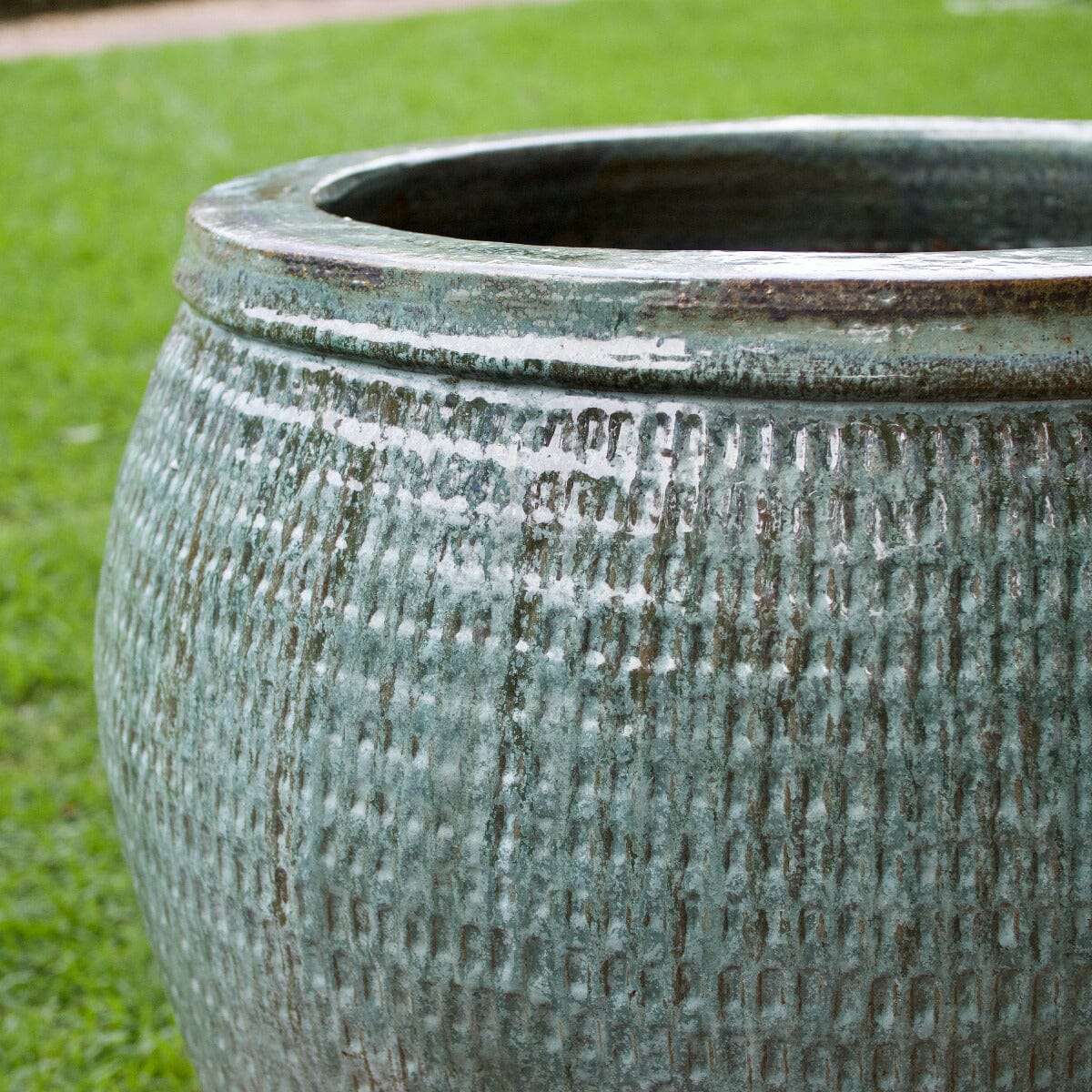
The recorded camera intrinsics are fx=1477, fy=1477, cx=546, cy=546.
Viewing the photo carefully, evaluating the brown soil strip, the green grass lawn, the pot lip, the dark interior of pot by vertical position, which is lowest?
the green grass lawn

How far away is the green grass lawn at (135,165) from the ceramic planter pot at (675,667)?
102cm

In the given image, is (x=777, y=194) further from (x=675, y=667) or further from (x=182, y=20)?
(x=182, y=20)

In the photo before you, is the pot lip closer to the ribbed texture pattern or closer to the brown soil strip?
the ribbed texture pattern

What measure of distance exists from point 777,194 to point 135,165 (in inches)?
206

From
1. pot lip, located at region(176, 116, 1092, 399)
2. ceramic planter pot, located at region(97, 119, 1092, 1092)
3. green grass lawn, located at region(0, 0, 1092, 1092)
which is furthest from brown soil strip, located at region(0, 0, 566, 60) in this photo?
ceramic planter pot, located at region(97, 119, 1092, 1092)

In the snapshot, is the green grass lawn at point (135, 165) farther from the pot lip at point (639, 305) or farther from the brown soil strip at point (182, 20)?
the pot lip at point (639, 305)

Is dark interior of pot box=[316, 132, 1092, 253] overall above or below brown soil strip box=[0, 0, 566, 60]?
below

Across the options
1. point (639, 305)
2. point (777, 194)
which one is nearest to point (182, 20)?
point (777, 194)

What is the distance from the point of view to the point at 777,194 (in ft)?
7.55

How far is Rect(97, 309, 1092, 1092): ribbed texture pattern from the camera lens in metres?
1.15

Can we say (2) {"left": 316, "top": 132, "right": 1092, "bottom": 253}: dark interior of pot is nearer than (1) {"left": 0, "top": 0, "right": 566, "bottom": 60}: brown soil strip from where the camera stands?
Yes

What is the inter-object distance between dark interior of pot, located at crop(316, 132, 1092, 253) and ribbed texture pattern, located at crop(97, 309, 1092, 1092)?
955mm

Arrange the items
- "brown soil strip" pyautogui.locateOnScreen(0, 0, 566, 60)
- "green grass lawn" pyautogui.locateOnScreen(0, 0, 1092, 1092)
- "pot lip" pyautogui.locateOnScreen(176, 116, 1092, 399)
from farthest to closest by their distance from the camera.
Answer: "brown soil strip" pyautogui.locateOnScreen(0, 0, 566, 60)
"green grass lawn" pyautogui.locateOnScreen(0, 0, 1092, 1092)
"pot lip" pyautogui.locateOnScreen(176, 116, 1092, 399)

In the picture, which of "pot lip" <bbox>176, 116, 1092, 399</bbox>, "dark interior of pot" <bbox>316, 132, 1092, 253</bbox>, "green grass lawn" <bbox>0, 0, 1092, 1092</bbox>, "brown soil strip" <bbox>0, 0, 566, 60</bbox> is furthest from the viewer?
"brown soil strip" <bbox>0, 0, 566, 60</bbox>
